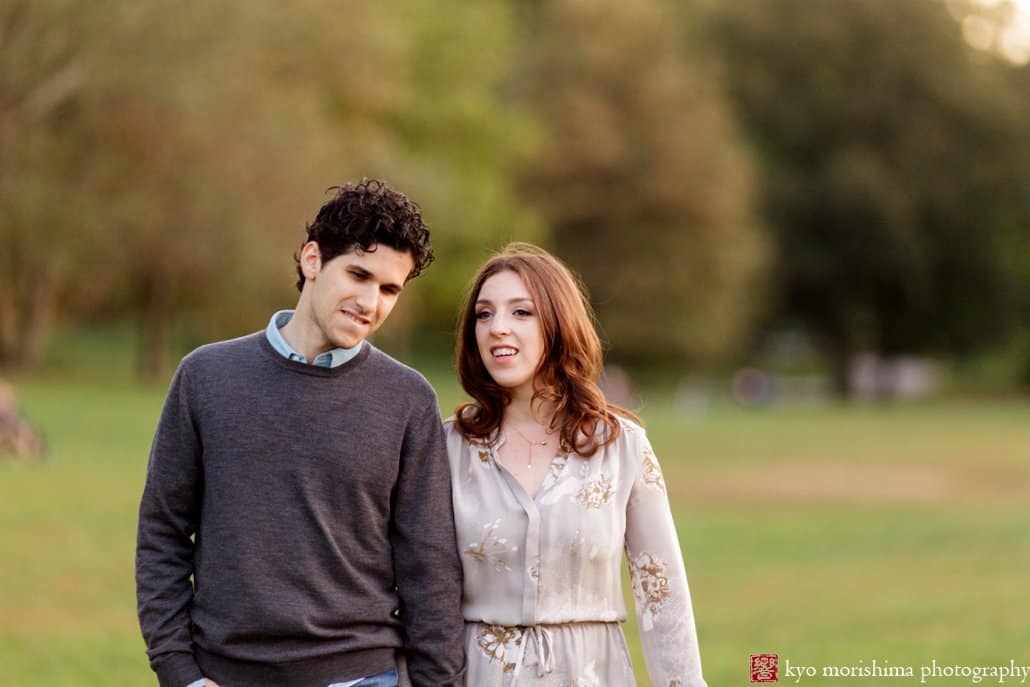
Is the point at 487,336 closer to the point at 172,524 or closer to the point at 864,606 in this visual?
the point at 172,524

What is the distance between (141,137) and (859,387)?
3237 centimetres

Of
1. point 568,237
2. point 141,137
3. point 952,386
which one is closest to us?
point 141,137

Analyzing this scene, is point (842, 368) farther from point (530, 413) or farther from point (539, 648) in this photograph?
point (539, 648)

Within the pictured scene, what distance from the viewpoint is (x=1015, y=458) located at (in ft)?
92.9

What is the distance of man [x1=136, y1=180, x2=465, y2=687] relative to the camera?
3.30m

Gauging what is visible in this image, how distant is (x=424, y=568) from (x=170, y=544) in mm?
592

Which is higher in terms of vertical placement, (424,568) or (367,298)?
(367,298)

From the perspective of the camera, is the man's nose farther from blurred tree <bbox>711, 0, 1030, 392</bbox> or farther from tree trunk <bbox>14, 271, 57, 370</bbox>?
blurred tree <bbox>711, 0, 1030, 392</bbox>

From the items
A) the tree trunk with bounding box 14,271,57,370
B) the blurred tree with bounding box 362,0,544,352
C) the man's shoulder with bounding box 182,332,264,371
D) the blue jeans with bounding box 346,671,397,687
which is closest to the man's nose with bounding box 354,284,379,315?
the man's shoulder with bounding box 182,332,264,371

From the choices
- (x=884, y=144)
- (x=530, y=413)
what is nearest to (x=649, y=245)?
(x=884, y=144)

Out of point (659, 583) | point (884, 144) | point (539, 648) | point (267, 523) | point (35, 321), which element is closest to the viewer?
point (267, 523)

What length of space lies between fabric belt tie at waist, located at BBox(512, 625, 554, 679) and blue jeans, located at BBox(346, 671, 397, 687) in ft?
1.02

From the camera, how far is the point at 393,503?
3477 millimetres

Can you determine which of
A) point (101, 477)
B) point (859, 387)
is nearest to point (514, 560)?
point (101, 477)
